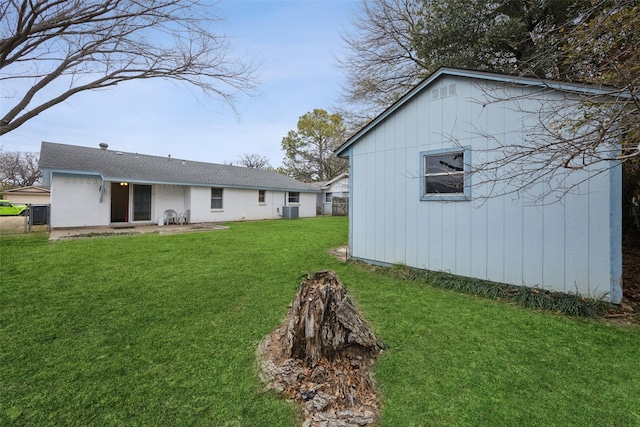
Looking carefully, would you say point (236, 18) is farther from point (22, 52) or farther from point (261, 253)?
point (261, 253)

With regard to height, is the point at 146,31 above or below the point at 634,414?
above

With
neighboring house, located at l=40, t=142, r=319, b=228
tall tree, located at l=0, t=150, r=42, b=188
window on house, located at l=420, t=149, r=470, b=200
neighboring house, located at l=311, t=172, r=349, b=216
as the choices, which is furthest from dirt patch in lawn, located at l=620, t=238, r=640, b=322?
tall tree, located at l=0, t=150, r=42, b=188

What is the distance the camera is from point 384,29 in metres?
11.3

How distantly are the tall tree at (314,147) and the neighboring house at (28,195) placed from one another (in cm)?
2541

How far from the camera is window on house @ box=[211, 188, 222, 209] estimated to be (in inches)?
624

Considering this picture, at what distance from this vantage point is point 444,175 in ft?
17.1

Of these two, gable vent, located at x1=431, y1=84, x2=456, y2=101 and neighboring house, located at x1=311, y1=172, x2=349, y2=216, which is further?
neighboring house, located at x1=311, y1=172, x2=349, y2=216

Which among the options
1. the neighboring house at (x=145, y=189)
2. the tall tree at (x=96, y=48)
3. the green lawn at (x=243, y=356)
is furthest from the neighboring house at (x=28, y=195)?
the green lawn at (x=243, y=356)

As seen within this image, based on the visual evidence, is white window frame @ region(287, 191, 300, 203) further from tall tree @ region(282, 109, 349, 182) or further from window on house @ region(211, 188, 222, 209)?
tall tree @ region(282, 109, 349, 182)

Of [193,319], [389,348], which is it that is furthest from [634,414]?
[193,319]

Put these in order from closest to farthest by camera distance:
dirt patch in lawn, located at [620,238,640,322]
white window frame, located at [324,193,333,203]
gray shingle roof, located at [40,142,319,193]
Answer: dirt patch in lawn, located at [620,238,640,322] < gray shingle roof, located at [40,142,319,193] < white window frame, located at [324,193,333,203]

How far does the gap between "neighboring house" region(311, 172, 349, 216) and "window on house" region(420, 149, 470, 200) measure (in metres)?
17.2

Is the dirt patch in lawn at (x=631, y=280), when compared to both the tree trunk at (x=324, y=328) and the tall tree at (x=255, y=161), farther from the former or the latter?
the tall tree at (x=255, y=161)

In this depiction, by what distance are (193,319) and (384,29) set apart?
12789 millimetres
